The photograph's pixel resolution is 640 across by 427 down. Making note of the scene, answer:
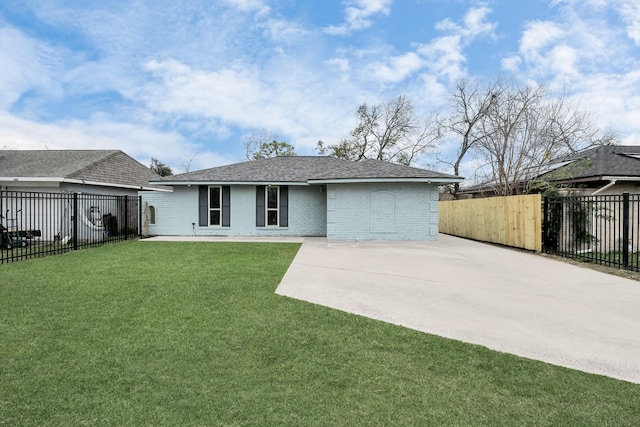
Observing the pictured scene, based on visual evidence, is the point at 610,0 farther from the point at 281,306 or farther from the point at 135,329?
the point at 135,329

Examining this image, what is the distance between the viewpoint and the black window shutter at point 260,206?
1584cm

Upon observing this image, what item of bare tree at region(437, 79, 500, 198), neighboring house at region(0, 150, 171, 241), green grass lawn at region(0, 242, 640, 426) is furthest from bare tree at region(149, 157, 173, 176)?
green grass lawn at region(0, 242, 640, 426)

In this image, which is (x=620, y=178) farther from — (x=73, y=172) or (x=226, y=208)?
(x=73, y=172)

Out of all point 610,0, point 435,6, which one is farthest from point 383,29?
point 610,0

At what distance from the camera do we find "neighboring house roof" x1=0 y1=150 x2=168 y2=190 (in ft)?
48.3

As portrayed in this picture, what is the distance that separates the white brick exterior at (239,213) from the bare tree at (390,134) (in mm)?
19700

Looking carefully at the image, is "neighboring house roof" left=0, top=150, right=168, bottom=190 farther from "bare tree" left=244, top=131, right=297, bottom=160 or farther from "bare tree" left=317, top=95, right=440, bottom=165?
"bare tree" left=317, top=95, right=440, bottom=165

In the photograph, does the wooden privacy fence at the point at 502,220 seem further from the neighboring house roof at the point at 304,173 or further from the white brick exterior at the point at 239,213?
the white brick exterior at the point at 239,213

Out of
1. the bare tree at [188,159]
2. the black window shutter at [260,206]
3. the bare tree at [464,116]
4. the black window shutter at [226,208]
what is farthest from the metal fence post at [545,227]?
the bare tree at [188,159]

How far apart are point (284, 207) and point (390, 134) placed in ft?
70.0

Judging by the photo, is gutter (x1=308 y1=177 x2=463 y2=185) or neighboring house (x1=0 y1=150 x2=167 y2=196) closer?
gutter (x1=308 y1=177 x2=463 y2=185)

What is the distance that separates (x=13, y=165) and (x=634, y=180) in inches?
1062

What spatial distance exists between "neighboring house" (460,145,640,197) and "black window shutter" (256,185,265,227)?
12.0m

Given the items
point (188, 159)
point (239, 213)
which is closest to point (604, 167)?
point (239, 213)
